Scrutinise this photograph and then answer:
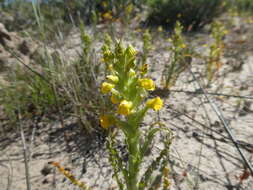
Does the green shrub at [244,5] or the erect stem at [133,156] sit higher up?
the green shrub at [244,5]

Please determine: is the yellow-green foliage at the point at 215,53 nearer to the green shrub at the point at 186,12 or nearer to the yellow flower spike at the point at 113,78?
the yellow flower spike at the point at 113,78

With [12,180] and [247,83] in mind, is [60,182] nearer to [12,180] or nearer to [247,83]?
[12,180]

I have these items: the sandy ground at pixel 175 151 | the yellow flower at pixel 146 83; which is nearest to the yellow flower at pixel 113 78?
the yellow flower at pixel 146 83

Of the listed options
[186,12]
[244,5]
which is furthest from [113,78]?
[244,5]

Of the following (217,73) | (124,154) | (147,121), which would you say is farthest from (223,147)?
(217,73)

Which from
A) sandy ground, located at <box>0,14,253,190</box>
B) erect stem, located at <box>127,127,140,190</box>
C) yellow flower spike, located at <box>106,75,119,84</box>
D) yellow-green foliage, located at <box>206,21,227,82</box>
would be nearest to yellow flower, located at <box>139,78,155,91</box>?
yellow flower spike, located at <box>106,75,119,84</box>

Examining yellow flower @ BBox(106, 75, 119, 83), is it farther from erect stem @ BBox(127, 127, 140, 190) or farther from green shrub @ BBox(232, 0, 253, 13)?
green shrub @ BBox(232, 0, 253, 13)

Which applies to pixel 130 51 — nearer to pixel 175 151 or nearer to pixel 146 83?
pixel 146 83
